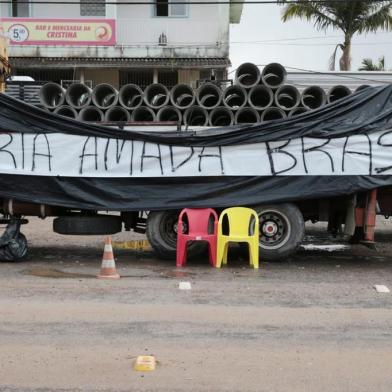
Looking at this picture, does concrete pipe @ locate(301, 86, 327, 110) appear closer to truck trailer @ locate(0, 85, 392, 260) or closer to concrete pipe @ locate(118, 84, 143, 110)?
truck trailer @ locate(0, 85, 392, 260)

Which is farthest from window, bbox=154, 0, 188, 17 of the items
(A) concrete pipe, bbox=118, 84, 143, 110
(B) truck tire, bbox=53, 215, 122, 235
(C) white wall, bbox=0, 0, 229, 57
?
(B) truck tire, bbox=53, 215, 122, 235

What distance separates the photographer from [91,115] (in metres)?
10.8

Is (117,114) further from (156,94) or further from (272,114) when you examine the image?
(272,114)

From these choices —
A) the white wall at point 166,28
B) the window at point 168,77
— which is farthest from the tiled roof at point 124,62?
the window at point 168,77

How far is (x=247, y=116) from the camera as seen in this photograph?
1084 centimetres

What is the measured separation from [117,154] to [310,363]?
534cm

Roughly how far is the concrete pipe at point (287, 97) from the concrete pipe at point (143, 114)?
2138 millimetres

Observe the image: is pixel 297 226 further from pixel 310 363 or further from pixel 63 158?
pixel 310 363

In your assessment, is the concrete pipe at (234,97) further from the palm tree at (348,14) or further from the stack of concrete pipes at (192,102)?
the palm tree at (348,14)

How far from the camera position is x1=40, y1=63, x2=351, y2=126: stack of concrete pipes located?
1061 centimetres

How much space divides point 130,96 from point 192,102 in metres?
1.26

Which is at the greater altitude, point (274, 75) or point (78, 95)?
point (274, 75)

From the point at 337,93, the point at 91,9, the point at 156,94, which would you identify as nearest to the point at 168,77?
the point at 91,9

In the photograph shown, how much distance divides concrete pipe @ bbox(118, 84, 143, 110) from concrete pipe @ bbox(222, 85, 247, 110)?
1470 millimetres
